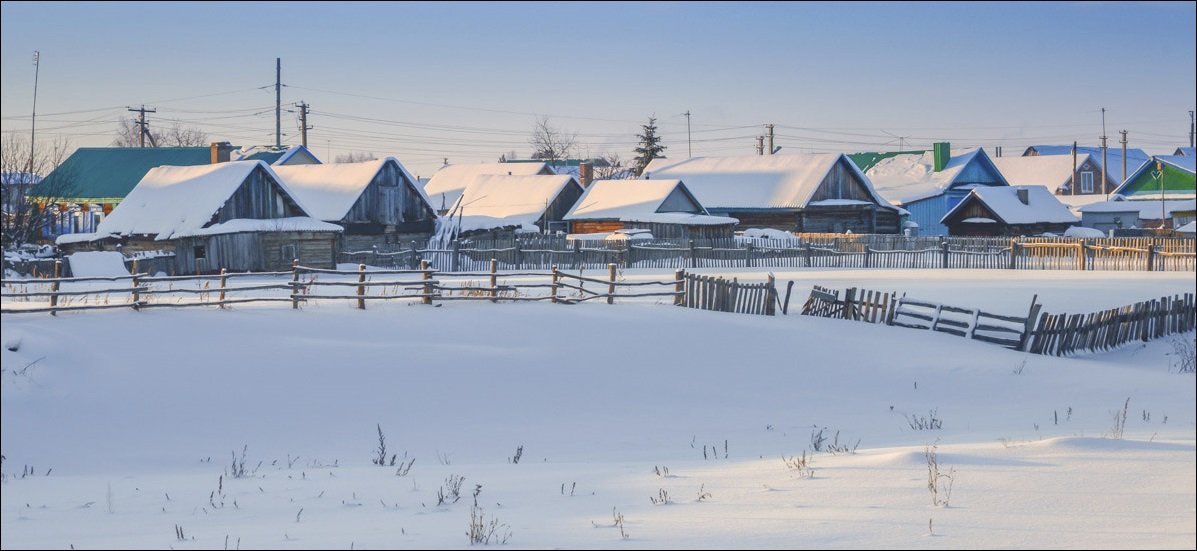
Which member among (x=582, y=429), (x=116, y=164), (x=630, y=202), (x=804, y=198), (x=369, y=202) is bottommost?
(x=582, y=429)

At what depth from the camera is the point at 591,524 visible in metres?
7.11

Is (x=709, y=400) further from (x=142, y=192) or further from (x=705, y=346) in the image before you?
(x=142, y=192)

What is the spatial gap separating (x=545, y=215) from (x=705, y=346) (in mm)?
41525

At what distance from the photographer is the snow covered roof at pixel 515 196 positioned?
59.9 metres

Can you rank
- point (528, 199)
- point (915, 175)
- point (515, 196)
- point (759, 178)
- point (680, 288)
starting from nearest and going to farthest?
point (680, 288) → point (528, 199) → point (515, 196) → point (759, 178) → point (915, 175)

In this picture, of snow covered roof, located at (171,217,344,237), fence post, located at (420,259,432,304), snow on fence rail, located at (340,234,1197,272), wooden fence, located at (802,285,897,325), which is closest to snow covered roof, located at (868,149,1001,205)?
snow on fence rail, located at (340,234,1197,272)

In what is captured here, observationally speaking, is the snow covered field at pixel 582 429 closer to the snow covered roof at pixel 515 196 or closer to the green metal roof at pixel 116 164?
the snow covered roof at pixel 515 196

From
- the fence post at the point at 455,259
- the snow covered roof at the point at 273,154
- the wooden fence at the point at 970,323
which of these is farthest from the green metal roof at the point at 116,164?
the wooden fence at the point at 970,323

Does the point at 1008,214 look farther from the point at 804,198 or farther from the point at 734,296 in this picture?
the point at 734,296

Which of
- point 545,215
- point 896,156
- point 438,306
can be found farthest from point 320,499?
point 896,156

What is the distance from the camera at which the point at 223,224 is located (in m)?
36.4

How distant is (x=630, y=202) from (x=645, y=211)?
4.58 feet

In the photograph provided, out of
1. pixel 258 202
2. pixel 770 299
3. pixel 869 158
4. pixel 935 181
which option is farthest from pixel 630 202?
pixel 869 158

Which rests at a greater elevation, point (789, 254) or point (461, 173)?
point (461, 173)
